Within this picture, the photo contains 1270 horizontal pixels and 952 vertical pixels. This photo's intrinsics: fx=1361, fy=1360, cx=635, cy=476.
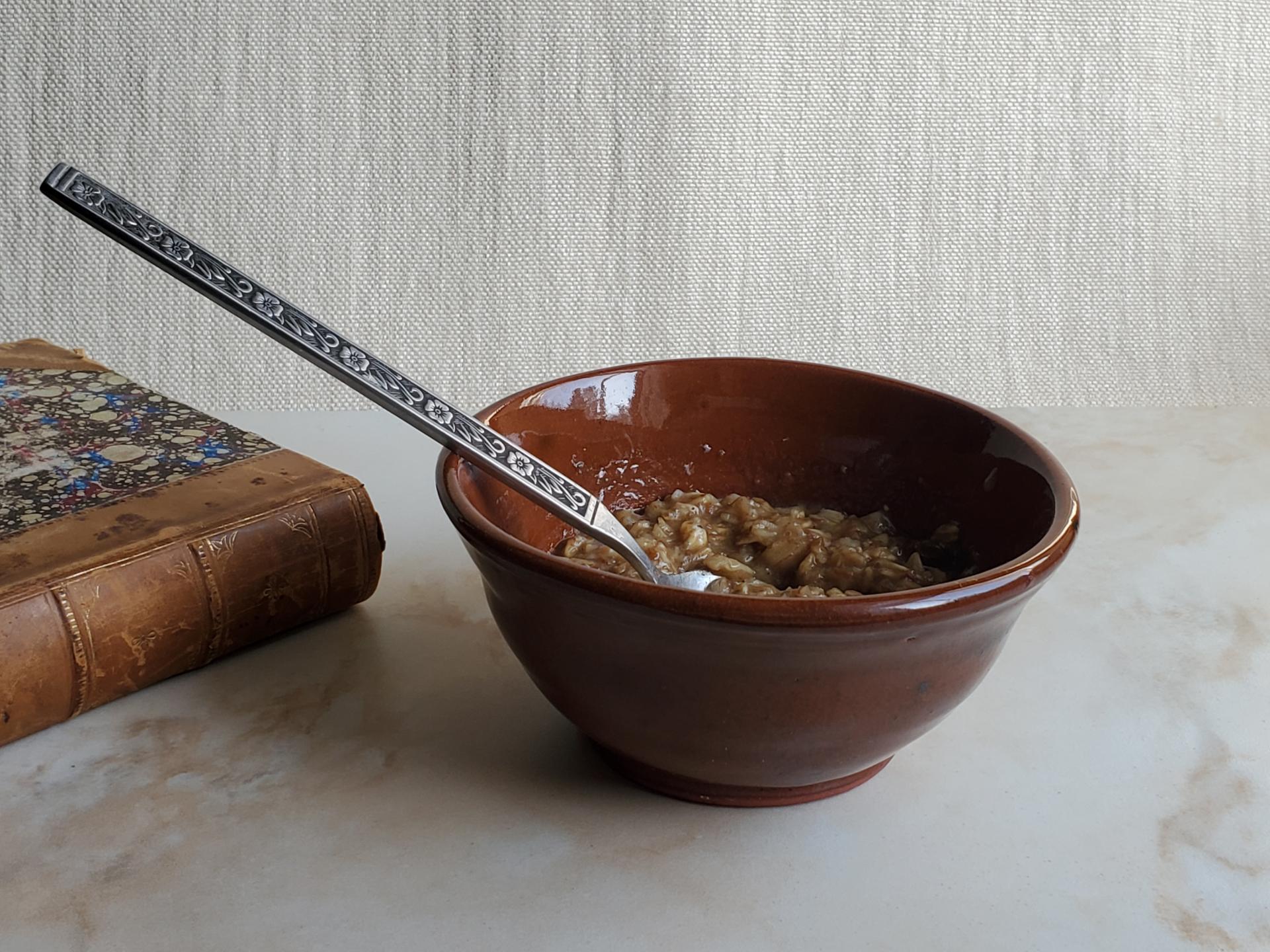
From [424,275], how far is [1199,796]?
138 centimetres

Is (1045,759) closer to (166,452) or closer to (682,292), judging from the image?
(166,452)

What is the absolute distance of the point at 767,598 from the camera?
2.68ft

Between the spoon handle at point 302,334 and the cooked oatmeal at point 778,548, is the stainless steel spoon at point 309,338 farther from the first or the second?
the cooked oatmeal at point 778,548

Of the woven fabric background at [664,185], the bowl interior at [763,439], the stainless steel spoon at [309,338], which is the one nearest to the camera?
the stainless steel spoon at [309,338]

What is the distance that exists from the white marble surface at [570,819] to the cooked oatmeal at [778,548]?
0.13 meters

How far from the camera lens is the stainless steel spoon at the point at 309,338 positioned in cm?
93

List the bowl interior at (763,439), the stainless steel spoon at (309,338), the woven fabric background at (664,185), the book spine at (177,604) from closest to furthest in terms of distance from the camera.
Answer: the stainless steel spoon at (309,338) < the book spine at (177,604) < the bowl interior at (763,439) < the woven fabric background at (664,185)

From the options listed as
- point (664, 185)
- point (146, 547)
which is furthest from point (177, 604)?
point (664, 185)

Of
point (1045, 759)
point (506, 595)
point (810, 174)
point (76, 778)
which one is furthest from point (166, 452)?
point (810, 174)

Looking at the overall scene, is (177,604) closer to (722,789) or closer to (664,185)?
(722,789)

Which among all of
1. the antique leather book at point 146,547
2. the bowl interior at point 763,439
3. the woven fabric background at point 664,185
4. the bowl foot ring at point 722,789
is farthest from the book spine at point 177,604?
the woven fabric background at point 664,185

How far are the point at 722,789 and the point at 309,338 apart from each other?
17.2 inches

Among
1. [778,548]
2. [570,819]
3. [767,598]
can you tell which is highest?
[767,598]

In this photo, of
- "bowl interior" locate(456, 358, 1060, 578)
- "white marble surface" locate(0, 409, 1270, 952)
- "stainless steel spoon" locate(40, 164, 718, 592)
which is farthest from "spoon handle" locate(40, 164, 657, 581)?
"white marble surface" locate(0, 409, 1270, 952)
